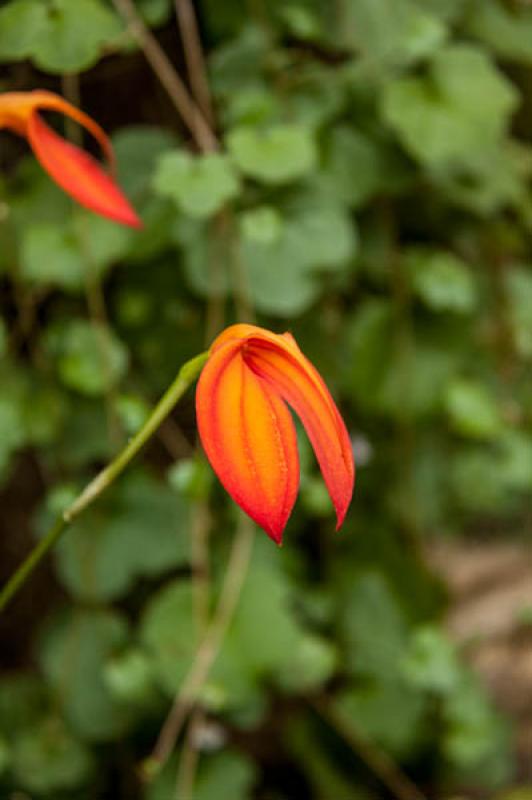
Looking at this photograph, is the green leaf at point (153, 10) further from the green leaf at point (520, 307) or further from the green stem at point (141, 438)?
the green stem at point (141, 438)

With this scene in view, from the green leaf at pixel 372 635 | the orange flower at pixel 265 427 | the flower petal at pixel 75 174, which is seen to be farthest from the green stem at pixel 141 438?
the green leaf at pixel 372 635

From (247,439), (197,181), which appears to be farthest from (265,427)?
(197,181)

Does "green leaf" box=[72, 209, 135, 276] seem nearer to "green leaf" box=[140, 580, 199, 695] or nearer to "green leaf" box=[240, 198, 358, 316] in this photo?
"green leaf" box=[240, 198, 358, 316]

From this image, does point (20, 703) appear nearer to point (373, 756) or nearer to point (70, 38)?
point (373, 756)

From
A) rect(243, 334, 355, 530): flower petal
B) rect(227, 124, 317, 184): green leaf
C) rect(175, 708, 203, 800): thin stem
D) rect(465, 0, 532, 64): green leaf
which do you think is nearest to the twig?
rect(175, 708, 203, 800): thin stem

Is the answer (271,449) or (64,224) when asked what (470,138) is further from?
(271,449)

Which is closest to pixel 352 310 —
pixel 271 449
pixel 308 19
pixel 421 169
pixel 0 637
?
pixel 421 169

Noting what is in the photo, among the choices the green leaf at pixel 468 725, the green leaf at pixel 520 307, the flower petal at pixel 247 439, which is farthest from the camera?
the green leaf at pixel 520 307
